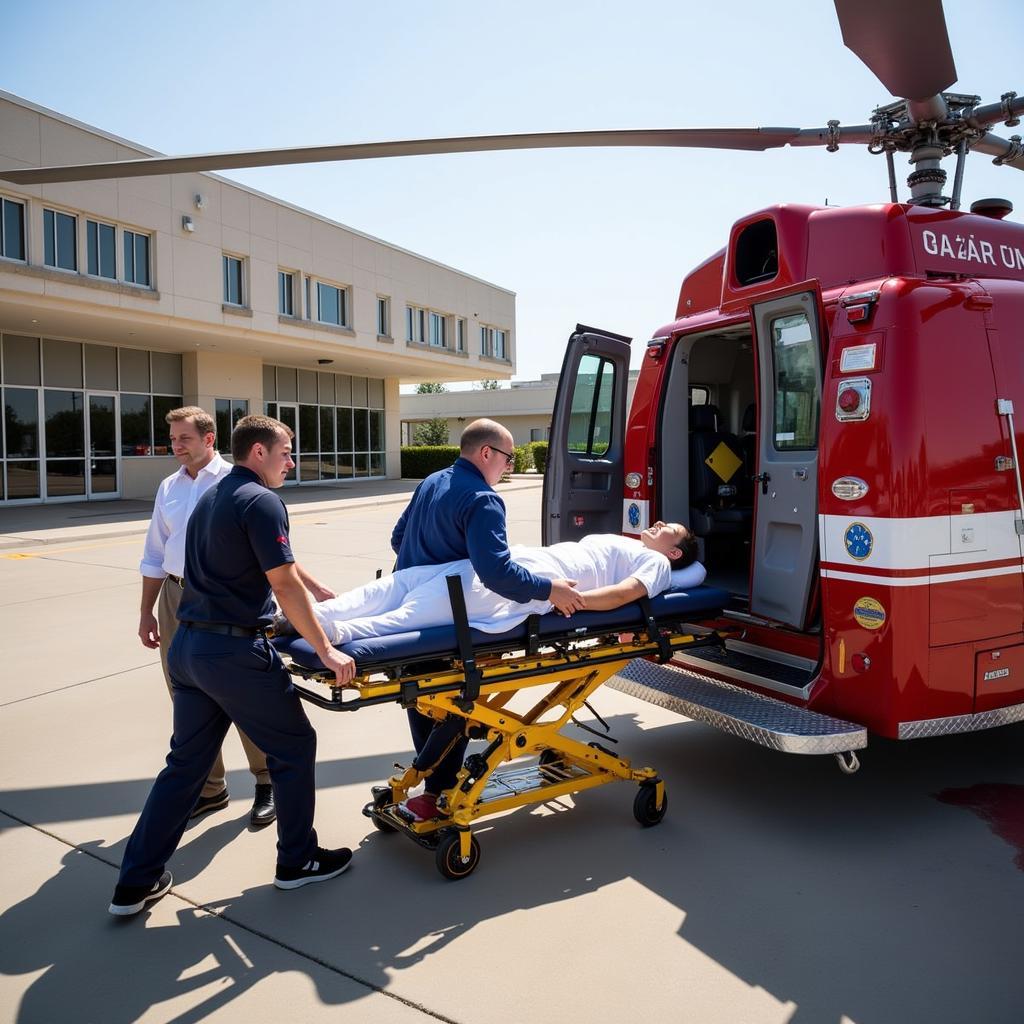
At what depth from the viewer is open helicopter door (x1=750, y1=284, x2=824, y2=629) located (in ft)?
14.9

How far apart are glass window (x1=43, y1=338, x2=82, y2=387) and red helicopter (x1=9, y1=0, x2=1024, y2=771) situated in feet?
58.5

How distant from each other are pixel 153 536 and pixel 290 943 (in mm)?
2228

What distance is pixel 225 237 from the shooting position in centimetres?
2189

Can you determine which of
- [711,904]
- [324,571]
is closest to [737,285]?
[711,904]

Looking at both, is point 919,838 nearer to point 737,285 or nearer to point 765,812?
point 765,812

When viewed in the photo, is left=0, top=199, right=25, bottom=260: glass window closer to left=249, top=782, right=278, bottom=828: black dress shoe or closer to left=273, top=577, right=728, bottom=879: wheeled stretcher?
left=249, top=782, right=278, bottom=828: black dress shoe

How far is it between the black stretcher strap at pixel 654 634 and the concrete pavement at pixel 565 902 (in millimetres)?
825

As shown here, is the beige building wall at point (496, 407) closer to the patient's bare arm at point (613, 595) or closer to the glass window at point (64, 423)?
the glass window at point (64, 423)

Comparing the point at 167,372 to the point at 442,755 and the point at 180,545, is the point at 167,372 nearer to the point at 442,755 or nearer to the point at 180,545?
the point at 180,545

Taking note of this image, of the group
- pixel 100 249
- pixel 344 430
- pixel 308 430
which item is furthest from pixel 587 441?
pixel 344 430

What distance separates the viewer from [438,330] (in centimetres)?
3164

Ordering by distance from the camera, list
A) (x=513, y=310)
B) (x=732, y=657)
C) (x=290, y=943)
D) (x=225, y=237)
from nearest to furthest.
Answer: (x=290, y=943) < (x=732, y=657) < (x=225, y=237) < (x=513, y=310)

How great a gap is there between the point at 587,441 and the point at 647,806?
2675mm

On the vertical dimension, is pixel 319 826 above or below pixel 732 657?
below
